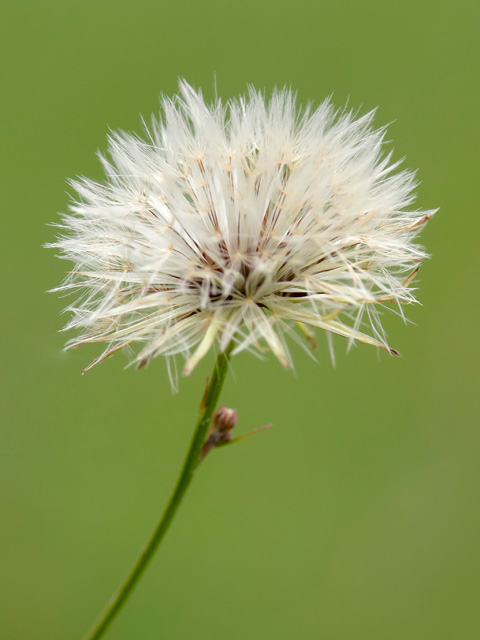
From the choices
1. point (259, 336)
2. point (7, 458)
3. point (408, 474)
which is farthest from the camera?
point (408, 474)

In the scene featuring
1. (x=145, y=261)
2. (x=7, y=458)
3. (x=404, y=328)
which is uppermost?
(x=404, y=328)

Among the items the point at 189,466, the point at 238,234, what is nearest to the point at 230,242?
the point at 238,234

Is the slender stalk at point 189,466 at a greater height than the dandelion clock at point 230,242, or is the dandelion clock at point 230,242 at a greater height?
the dandelion clock at point 230,242

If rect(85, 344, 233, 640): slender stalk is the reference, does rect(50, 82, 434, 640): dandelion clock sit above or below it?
above

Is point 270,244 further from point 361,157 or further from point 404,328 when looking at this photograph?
point 404,328

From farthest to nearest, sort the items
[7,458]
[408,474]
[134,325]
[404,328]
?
[404,328], [408,474], [7,458], [134,325]

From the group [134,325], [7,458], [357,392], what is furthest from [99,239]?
[357,392]

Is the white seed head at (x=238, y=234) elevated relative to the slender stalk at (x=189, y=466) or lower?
elevated

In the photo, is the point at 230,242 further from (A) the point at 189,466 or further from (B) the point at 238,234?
(A) the point at 189,466
